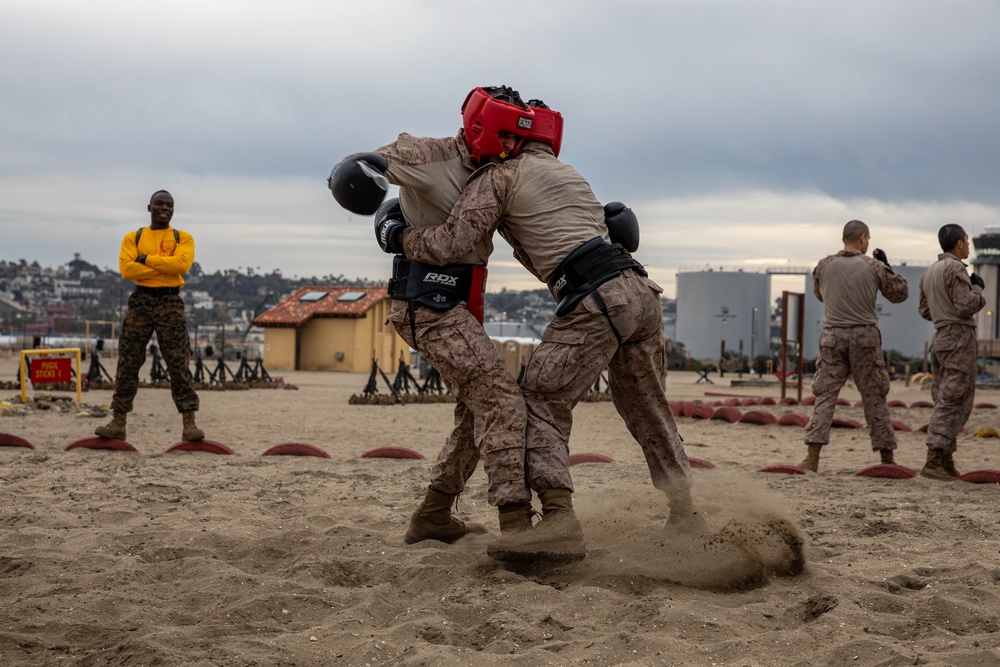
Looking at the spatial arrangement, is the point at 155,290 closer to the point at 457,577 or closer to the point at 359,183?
the point at 359,183

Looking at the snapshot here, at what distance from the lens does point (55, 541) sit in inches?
166

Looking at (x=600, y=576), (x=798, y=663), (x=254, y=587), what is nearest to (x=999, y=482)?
(x=600, y=576)

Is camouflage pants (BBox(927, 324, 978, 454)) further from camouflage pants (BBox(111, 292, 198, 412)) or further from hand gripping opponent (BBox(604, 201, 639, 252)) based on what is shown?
camouflage pants (BBox(111, 292, 198, 412))

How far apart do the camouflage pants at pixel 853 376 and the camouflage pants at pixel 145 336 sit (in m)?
5.03

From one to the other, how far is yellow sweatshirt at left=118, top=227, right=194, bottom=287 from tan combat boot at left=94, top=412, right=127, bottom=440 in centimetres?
110

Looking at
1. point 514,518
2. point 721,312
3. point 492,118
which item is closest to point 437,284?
point 492,118

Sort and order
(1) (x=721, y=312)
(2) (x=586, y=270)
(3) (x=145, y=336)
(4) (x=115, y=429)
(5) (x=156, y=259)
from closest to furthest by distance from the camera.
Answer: (2) (x=586, y=270)
(4) (x=115, y=429)
(5) (x=156, y=259)
(3) (x=145, y=336)
(1) (x=721, y=312)

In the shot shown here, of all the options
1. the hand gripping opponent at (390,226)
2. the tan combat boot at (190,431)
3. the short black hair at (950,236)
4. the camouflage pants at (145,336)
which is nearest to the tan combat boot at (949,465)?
the short black hair at (950,236)

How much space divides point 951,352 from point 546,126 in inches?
180

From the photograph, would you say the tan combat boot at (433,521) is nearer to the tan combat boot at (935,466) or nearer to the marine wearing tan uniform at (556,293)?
the marine wearing tan uniform at (556,293)

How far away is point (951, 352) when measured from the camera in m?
7.32

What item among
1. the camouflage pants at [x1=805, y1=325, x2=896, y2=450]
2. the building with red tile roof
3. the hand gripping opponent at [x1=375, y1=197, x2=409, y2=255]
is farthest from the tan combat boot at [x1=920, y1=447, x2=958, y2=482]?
the building with red tile roof

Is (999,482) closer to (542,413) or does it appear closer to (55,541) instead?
(542,413)

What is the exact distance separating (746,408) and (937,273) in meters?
8.88
